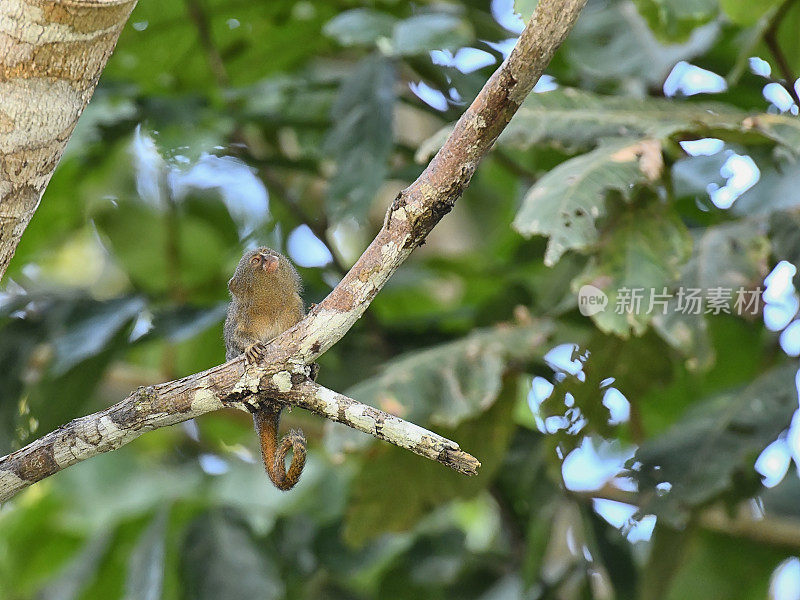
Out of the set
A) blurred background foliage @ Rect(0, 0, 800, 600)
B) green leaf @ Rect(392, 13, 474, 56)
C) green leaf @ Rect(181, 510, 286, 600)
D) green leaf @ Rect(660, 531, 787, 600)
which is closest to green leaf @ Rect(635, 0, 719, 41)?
blurred background foliage @ Rect(0, 0, 800, 600)

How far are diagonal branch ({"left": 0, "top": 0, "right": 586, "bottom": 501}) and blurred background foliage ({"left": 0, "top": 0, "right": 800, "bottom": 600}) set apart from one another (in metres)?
0.80

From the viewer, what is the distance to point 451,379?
297cm

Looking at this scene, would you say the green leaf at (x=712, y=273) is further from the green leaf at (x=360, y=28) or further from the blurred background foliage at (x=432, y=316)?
the green leaf at (x=360, y=28)

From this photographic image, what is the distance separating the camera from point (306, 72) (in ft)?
14.1

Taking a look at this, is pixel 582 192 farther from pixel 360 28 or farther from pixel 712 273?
pixel 360 28

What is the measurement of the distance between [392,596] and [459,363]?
1.34 metres

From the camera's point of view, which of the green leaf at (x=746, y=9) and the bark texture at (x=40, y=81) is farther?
the green leaf at (x=746, y=9)

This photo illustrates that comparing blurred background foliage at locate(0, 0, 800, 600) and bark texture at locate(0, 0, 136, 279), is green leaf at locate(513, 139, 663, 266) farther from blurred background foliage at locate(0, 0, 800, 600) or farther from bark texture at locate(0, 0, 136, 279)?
bark texture at locate(0, 0, 136, 279)

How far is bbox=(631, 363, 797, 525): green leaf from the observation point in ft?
10.0

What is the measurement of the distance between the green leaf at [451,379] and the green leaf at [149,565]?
109 cm

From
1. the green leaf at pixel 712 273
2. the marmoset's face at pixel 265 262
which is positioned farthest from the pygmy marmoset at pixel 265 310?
the green leaf at pixel 712 273

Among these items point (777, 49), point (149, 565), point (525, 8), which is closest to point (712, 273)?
point (777, 49)

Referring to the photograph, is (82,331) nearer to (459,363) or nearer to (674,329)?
(459,363)

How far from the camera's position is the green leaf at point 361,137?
10.8 ft
